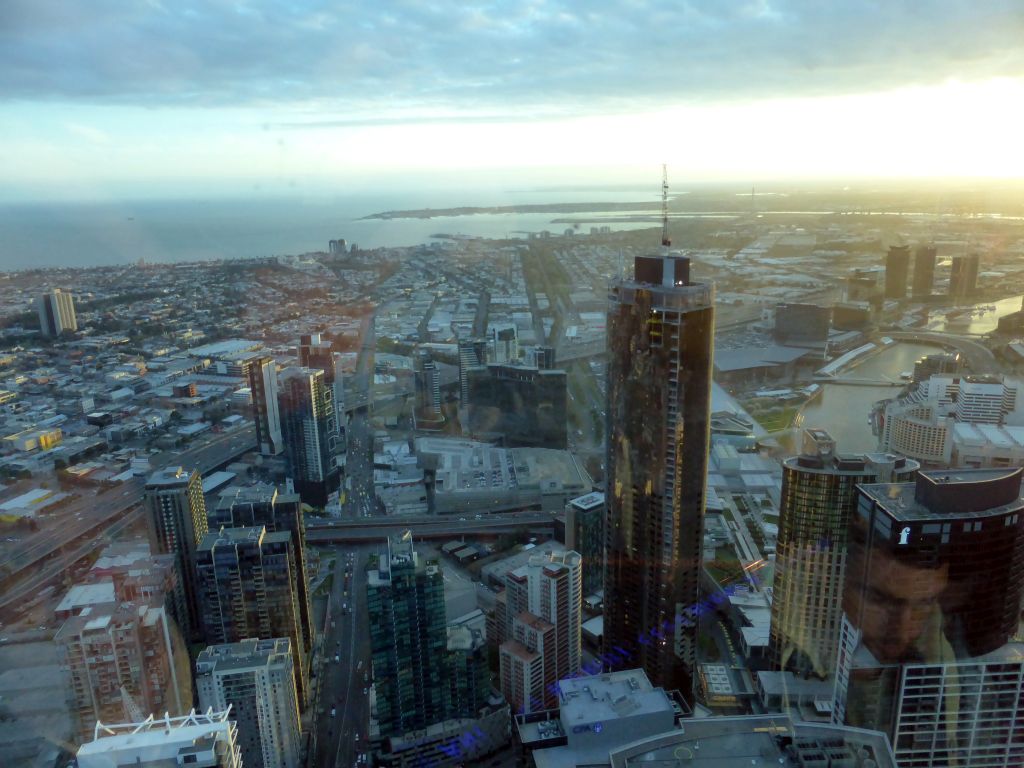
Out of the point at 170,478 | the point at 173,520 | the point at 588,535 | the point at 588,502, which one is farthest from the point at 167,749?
the point at 588,502

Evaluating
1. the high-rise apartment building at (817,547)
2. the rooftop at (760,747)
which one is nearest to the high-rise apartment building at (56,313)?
the high-rise apartment building at (817,547)

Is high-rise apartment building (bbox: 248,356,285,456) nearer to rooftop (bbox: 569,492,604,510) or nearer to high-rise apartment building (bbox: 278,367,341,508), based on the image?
high-rise apartment building (bbox: 278,367,341,508)

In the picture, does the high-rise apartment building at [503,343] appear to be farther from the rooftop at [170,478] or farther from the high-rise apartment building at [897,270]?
the high-rise apartment building at [897,270]

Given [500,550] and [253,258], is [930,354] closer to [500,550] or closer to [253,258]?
[500,550]

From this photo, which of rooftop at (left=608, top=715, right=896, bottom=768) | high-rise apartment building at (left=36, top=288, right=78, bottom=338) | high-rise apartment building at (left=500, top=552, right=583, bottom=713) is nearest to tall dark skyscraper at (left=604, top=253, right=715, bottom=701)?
high-rise apartment building at (left=500, top=552, right=583, bottom=713)

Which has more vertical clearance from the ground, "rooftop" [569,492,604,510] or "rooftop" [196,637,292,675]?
"rooftop" [569,492,604,510]

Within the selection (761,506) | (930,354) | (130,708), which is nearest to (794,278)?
(930,354)

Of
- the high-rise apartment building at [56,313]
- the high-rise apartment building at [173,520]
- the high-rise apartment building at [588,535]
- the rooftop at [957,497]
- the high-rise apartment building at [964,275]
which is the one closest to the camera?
the rooftop at [957,497]
